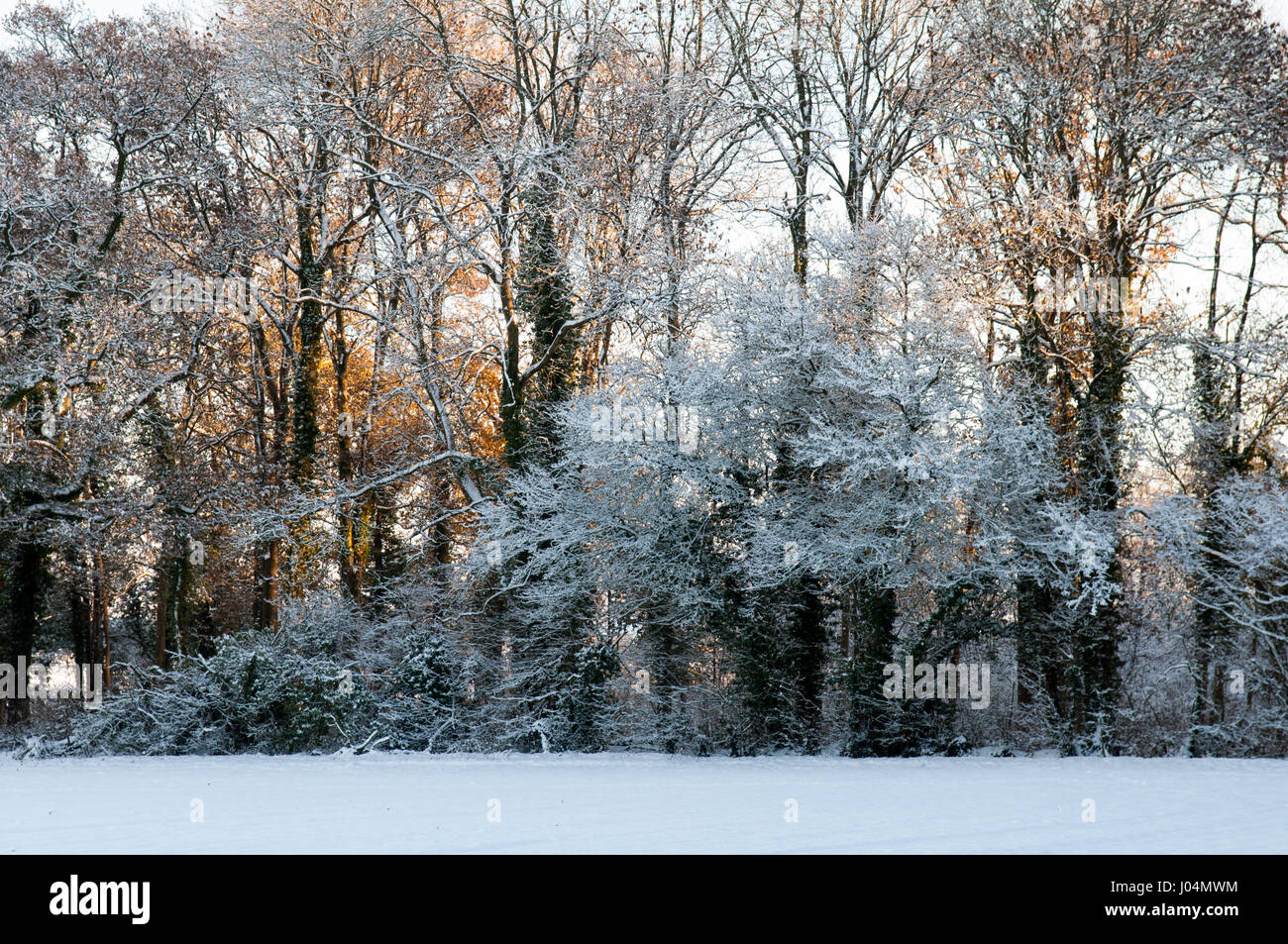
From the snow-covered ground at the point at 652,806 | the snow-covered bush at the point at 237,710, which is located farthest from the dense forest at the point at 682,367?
the snow-covered ground at the point at 652,806

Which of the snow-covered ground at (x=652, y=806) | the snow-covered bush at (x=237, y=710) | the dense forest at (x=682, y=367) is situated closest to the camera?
the snow-covered ground at (x=652, y=806)

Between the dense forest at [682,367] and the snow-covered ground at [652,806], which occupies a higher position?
the dense forest at [682,367]

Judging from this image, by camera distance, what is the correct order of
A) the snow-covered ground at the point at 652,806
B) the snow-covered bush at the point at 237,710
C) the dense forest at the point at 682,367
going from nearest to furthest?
the snow-covered ground at the point at 652,806 → the dense forest at the point at 682,367 → the snow-covered bush at the point at 237,710

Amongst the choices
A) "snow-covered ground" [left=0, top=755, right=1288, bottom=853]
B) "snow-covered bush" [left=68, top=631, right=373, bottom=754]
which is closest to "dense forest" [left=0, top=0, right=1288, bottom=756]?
"snow-covered bush" [left=68, top=631, right=373, bottom=754]

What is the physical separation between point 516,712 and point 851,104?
12755mm

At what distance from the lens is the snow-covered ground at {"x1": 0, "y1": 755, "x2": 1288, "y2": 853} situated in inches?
320

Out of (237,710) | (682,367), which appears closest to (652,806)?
(682,367)

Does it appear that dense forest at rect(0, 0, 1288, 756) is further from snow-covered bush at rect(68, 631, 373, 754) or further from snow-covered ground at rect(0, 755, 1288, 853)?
snow-covered ground at rect(0, 755, 1288, 853)

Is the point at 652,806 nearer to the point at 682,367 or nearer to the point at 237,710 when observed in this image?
the point at 682,367

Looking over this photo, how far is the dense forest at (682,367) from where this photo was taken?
15992 mm

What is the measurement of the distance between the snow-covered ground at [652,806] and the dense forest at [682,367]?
1825 millimetres

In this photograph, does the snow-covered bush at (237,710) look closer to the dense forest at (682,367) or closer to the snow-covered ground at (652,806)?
the dense forest at (682,367)

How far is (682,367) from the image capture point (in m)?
17.0

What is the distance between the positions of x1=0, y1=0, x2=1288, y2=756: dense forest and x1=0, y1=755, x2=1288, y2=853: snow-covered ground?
183 centimetres
